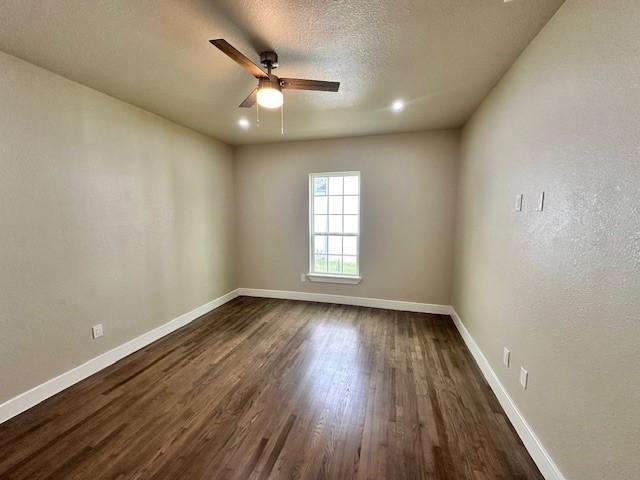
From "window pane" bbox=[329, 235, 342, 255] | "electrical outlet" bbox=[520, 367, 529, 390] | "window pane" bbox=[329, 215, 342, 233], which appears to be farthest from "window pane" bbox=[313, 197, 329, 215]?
"electrical outlet" bbox=[520, 367, 529, 390]

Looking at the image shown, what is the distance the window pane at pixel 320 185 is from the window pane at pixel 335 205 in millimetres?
177

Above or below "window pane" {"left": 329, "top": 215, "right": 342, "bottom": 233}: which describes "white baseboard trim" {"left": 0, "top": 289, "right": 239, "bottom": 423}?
below

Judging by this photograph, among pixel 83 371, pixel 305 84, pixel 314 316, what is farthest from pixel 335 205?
pixel 83 371

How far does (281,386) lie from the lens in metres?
2.37

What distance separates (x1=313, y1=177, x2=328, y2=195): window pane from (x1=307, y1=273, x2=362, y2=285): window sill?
1333mm

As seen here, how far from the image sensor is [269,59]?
1958 millimetres

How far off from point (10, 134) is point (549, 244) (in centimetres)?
361

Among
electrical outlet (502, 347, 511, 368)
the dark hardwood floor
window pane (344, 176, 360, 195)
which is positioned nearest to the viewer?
the dark hardwood floor

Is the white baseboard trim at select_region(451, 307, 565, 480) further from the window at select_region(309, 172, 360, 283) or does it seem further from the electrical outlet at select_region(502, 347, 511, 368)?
the window at select_region(309, 172, 360, 283)

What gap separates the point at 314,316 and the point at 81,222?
9.15 feet

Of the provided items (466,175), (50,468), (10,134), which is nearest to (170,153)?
(10,134)

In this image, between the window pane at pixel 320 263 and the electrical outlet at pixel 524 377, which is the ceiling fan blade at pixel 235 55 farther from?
the window pane at pixel 320 263

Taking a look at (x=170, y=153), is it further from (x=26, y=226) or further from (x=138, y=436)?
(x=138, y=436)

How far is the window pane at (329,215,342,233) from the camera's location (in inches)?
176
